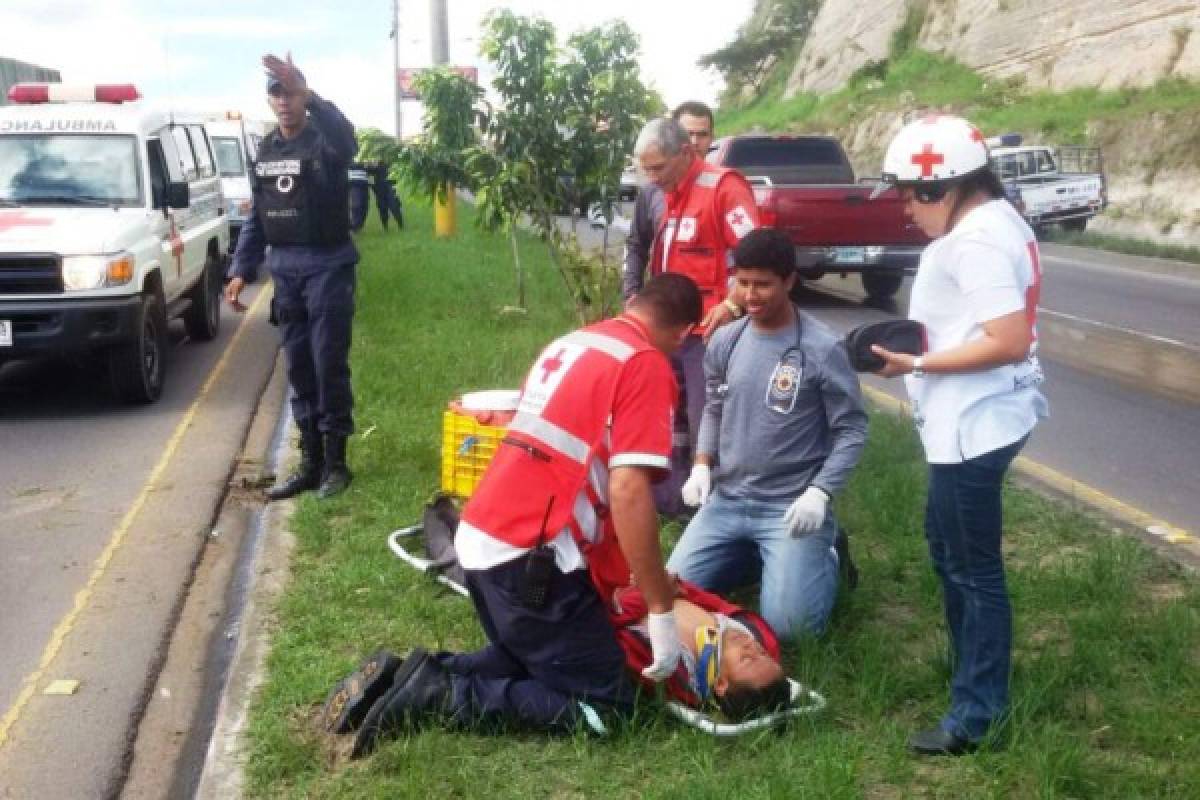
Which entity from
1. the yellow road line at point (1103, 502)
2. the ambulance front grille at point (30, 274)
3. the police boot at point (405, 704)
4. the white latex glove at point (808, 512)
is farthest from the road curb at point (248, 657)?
the yellow road line at point (1103, 502)

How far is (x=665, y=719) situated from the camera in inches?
155

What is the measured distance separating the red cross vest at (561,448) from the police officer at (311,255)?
300 centimetres

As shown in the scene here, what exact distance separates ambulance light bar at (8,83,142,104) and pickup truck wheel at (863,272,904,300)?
27.9 feet

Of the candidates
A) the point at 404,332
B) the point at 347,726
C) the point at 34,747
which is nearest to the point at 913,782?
the point at 347,726

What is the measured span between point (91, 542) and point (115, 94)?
20.3 feet

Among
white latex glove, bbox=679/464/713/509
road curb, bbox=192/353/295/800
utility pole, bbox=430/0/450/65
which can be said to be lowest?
road curb, bbox=192/353/295/800

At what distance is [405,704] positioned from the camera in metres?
3.89

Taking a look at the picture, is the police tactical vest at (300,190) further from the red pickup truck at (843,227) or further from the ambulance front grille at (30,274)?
the red pickup truck at (843,227)

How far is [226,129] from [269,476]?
49.2ft

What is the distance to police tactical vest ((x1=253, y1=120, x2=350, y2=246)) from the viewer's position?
6.56m

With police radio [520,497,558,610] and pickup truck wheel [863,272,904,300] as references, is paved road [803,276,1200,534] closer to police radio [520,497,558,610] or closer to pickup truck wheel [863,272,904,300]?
police radio [520,497,558,610]

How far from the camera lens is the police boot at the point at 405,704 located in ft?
12.6

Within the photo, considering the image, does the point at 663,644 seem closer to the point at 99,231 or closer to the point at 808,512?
the point at 808,512

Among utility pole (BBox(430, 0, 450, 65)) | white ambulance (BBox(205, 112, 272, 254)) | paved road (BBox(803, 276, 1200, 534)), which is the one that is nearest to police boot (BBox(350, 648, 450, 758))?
paved road (BBox(803, 276, 1200, 534))
